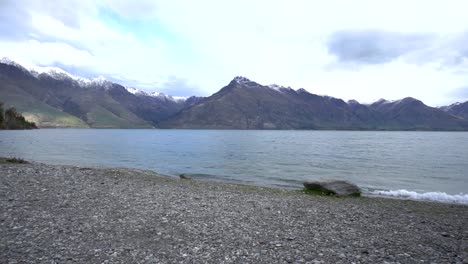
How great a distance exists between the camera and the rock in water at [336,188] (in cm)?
2978

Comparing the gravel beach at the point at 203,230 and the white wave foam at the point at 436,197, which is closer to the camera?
the gravel beach at the point at 203,230

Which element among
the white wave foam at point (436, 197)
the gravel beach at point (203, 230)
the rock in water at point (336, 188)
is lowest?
the white wave foam at point (436, 197)

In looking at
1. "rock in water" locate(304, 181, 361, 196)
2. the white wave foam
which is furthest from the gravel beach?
the white wave foam

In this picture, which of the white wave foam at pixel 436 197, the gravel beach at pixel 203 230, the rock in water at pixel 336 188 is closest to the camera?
the gravel beach at pixel 203 230

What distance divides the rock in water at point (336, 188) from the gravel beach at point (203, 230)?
6.89 m

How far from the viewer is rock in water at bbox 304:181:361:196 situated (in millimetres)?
29781

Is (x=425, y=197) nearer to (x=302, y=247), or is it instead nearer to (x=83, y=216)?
(x=302, y=247)

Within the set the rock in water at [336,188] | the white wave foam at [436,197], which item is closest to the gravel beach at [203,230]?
the rock in water at [336,188]

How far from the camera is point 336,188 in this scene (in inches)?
1182

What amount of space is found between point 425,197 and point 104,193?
1169 inches

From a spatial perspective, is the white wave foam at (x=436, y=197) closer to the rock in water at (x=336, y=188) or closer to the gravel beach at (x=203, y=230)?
the rock in water at (x=336, y=188)

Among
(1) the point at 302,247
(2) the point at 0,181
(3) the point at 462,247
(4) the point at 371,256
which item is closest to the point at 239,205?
(1) the point at 302,247

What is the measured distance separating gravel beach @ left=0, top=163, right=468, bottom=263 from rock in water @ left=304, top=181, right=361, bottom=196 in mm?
6890

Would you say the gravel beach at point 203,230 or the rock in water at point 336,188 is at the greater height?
the gravel beach at point 203,230
